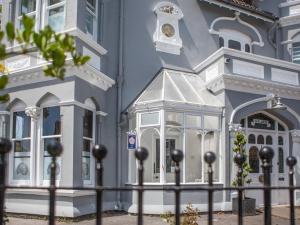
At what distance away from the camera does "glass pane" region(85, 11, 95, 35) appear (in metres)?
12.6

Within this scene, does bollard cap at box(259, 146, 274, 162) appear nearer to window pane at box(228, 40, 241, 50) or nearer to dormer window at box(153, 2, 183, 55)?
dormer window at box(153, 2, 183, 55)

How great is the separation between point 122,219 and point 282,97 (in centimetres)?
708

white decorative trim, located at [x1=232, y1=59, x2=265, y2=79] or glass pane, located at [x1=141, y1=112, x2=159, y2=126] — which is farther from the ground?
white decorative trim, located at [x1=232, y1=59, x2=265, y2=79]

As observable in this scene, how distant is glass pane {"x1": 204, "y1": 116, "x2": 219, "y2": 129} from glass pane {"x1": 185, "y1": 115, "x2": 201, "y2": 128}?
0.22 m

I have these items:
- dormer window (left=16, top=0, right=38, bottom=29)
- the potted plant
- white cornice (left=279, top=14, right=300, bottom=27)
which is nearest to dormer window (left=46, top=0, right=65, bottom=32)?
dormer window (left=16, top=0, right=38, bottom=29)

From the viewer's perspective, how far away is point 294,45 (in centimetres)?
1712

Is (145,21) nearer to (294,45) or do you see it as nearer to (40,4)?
(40,4)

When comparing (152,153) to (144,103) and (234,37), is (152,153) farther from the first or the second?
(234,37)

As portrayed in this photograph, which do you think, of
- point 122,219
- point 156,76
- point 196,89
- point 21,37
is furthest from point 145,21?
point 21,37

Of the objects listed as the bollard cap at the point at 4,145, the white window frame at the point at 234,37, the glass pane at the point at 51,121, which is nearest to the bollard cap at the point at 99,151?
the bollard cap at the point at 4,145

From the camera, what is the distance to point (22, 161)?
12.1m

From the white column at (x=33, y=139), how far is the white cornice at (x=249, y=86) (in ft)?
18.0

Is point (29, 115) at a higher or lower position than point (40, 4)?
lower

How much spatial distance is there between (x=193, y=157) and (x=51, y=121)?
4.46 m
